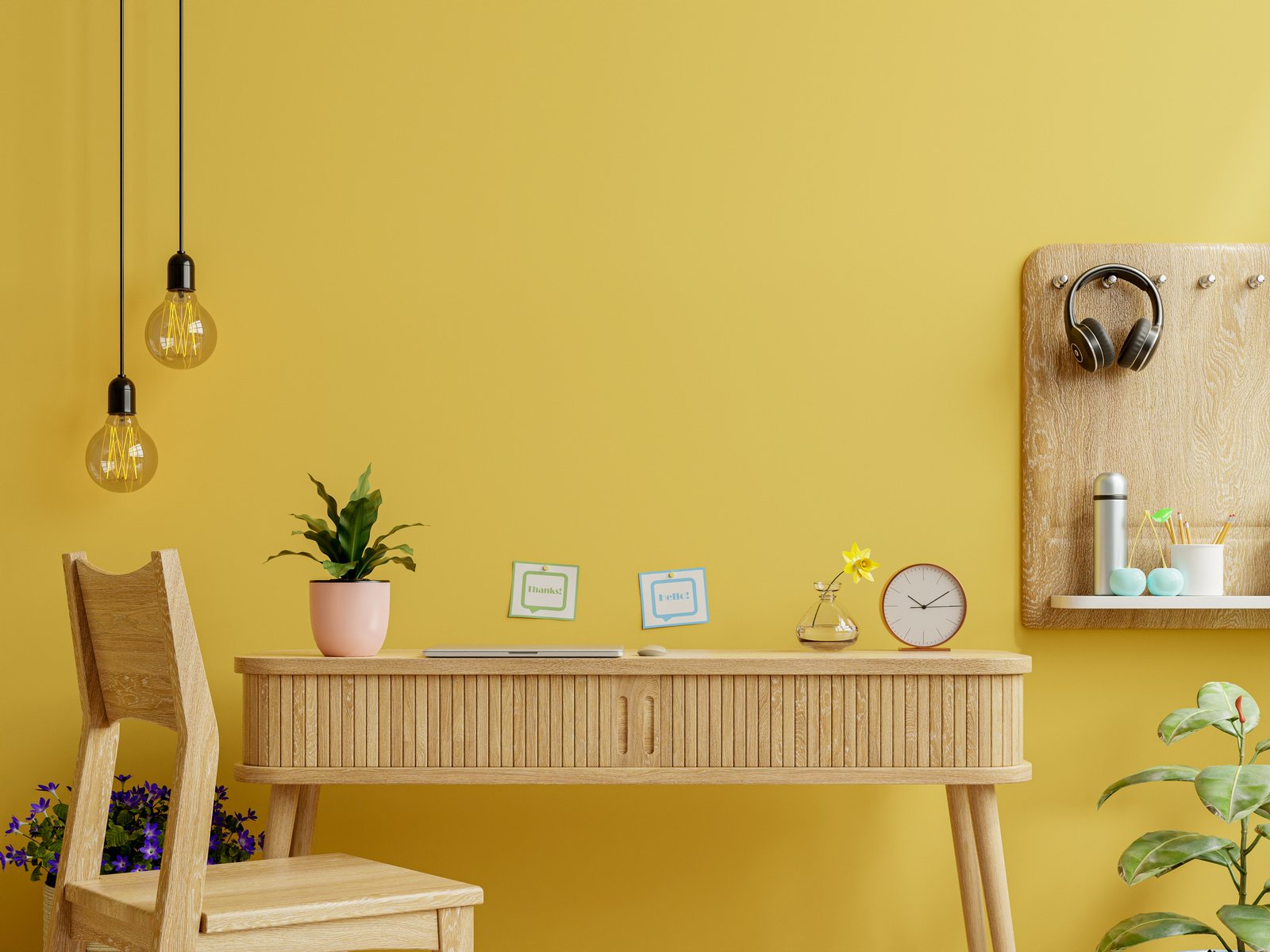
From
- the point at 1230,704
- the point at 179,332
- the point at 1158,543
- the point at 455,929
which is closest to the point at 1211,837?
the point at 1230,704

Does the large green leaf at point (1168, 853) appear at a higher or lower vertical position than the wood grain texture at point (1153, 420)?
lower

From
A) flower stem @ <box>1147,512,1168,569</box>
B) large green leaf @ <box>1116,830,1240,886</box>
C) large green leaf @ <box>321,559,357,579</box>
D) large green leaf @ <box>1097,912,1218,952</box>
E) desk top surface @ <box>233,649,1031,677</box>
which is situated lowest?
large green leaf @ <box>1097,912,1218,952</box>

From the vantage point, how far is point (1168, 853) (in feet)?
6.52

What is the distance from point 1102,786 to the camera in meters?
2.35

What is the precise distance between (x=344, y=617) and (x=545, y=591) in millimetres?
500

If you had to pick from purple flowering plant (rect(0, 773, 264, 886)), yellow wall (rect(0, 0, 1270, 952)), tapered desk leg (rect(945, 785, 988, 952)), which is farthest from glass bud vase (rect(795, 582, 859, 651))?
purple flowering plant (rect(0, 773, 264, 886))

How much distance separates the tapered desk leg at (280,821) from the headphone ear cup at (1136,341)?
5.75 ft

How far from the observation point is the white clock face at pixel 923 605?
2.15 meters

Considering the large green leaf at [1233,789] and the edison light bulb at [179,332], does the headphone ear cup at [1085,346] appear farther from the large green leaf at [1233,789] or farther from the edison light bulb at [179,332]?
the edison light bulb at [179,332]

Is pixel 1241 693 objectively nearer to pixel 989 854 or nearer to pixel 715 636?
pixel 989 854

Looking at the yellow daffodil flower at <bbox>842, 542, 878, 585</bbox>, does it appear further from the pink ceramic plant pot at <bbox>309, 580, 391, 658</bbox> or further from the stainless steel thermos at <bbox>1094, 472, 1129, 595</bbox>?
the pink ceramic plant pot at <bbox>309, 580, 391, 658</bbox>

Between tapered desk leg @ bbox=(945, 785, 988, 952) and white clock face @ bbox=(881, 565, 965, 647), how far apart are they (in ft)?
0.91

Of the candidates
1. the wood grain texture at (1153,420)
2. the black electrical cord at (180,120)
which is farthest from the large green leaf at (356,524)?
the wood grain texture at (1153,420)

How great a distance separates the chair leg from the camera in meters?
1.51
